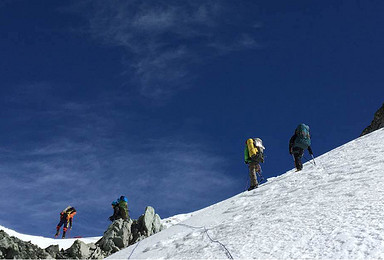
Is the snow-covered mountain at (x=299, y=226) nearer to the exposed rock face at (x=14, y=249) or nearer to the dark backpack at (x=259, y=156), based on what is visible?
the exposed rock face at (x=14, y=249)

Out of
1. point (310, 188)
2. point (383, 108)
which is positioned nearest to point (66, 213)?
point (310, 188)

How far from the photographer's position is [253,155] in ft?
49.5

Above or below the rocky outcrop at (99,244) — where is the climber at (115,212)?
above

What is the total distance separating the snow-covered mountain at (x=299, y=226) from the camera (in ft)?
17.6

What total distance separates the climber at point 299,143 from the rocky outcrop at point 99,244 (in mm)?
6868

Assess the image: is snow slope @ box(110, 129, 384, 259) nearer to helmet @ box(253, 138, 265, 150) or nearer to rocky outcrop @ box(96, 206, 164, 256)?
helmet @ box(253, 138, 265, 150)

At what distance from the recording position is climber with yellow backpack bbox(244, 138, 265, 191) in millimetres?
15086

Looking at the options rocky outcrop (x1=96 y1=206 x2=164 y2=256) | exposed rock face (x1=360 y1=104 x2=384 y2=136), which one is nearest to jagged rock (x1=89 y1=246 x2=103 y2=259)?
rocky outcrop (x1=96 y1=206 x2=164 y2=256)

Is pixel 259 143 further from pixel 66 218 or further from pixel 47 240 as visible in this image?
pixel 66 218

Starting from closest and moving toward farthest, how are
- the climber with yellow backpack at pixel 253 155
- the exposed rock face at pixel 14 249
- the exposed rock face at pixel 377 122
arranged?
the exposed rock face at pixel 14 249 < the climber with yellow backpack at pixel 253 155 < the exposed rock face at pixel 377 122

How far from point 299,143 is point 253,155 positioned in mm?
2133

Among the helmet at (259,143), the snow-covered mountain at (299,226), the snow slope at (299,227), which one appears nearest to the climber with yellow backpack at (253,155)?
the helmet at (259,143)

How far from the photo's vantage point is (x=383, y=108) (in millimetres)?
36250

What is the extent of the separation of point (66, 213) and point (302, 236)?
20.6 metres
